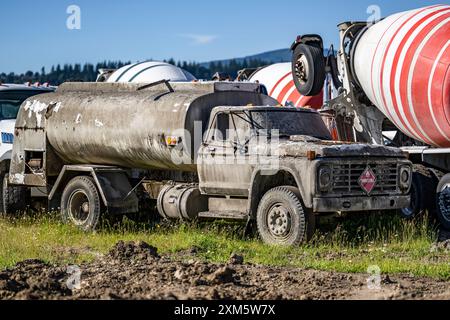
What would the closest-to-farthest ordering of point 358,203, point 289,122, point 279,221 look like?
1. point 358,203
2. point 279,221
3. point 289,122

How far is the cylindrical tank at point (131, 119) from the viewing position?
13430mm

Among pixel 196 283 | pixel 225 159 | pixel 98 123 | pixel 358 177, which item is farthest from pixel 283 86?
pixel 196 283

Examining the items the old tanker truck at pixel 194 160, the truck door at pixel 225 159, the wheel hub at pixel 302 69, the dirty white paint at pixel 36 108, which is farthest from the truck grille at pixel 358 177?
the dirty white paint at pixel 36 108

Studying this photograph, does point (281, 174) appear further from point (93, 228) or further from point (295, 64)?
point (295, 64)

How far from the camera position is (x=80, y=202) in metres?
14.8

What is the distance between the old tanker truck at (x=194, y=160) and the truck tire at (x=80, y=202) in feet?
0.06

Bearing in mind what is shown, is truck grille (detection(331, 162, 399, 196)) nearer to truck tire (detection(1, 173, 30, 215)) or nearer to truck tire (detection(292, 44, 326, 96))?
truck tire (detection(292, 44, 326, 96))

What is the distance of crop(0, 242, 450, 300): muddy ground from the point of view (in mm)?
8258

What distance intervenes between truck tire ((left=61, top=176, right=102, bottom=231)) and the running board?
6.25 ft

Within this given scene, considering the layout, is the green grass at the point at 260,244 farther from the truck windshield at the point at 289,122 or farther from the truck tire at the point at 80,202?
the truck windshield at the point at 289,122

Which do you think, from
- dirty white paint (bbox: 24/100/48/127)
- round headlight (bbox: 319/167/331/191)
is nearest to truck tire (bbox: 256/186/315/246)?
round headlight (bbox: 319/167/331/191)

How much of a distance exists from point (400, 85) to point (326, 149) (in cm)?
347

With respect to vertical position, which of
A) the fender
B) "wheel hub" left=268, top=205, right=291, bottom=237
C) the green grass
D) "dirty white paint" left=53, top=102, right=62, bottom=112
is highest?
the fender

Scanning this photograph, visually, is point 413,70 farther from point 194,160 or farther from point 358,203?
point 194,160
